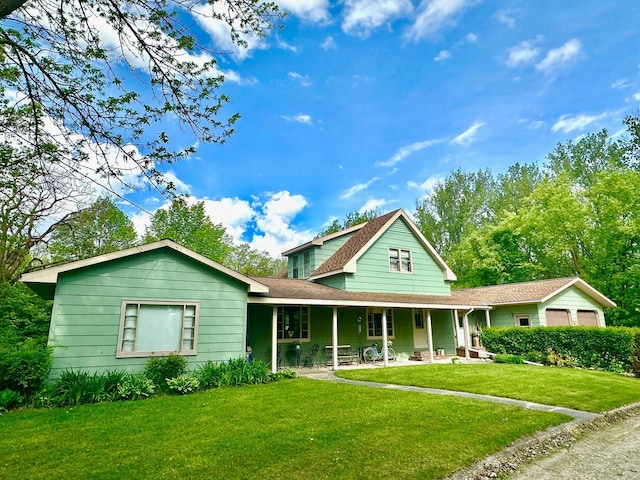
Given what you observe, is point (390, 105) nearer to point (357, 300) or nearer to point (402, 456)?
point (357, 300)

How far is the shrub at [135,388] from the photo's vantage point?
8.09 metres

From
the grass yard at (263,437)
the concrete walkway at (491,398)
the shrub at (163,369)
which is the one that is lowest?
the concrete walkway at (491,398)

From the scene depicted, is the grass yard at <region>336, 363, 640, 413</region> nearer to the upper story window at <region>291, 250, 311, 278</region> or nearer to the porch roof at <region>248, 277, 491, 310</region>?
the porch roof at <region>248, 277, 491, 310</region>

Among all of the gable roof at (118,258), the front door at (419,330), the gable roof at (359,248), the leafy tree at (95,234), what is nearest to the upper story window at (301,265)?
the gable roof at (359,248)

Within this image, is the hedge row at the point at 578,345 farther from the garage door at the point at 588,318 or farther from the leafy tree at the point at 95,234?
the leafy tree at the point at 95,234

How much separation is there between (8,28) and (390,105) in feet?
40.9

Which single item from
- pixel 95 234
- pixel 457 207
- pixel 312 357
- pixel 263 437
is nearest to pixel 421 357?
pixel 312 357

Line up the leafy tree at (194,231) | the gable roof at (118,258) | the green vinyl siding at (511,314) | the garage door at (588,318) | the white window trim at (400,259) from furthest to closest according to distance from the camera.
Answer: the leafy tree at (194,231) → the garage door at (588,318) → the green vinyl siding at (511,314) → the white window trim at (400,259) → the gable roof at (118,258)

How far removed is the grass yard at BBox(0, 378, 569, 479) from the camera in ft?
13.6

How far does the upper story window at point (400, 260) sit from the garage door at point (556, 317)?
880 centimetres

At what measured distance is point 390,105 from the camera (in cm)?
1473

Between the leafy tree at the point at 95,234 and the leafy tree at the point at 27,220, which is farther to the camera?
the leafy tree at the point at 95,234

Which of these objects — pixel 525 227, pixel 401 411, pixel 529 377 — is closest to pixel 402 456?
pixel 401 411

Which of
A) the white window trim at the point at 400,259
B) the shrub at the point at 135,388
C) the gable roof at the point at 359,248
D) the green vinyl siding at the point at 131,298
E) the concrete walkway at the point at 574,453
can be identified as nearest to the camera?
the concrete walkway at the point at 574,453
